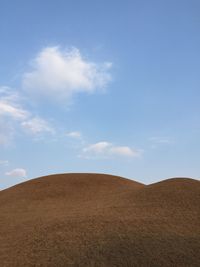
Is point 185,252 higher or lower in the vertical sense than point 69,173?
lower

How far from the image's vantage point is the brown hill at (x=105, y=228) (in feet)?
59.8

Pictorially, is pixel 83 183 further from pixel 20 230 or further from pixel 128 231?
pixel 128 231

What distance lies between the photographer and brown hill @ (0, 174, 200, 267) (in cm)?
1822

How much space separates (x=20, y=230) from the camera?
24.3 meters

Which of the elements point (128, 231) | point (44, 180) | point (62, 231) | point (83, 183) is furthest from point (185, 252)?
point (44, 180)

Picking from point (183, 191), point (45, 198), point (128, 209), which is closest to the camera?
point (128, 209)

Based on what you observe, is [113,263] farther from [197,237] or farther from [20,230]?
[20,230]

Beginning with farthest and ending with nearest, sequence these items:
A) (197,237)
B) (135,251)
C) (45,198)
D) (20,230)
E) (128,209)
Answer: (45,198), (128,209), (20,230), (197,237), (135,251)

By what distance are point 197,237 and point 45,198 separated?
66.6 feet

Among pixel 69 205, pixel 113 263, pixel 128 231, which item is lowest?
pixel 113 263

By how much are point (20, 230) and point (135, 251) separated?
31.1ft

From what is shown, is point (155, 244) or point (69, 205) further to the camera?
point (69, 205)

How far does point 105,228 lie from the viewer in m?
22.1

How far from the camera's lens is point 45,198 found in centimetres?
3766
